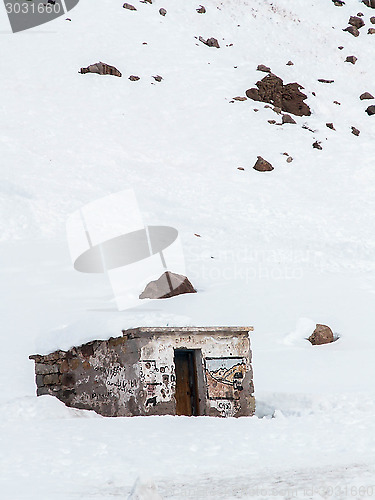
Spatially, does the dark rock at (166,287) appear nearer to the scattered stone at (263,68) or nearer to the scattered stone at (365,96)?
the scattered stone at (263,68)

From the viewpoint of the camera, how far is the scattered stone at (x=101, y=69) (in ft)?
104

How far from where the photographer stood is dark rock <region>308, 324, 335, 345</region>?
15938 millimetres

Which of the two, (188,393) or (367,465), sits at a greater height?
(367,465)

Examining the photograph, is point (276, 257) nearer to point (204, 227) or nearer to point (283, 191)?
point (204, 227)

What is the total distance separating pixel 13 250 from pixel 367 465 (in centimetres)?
1462

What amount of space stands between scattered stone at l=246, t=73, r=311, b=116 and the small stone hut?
76.1ft

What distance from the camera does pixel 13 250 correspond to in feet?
66.0

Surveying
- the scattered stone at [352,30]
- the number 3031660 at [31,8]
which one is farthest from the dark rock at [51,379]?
the scattered stone at [352,30]

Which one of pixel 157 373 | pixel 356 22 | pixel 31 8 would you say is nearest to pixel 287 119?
pixel 356 22

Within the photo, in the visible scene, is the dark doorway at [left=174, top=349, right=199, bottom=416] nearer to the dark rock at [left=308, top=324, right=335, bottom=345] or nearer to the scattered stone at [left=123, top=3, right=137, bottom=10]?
the dark rock at [left=308, top=324, right=335, bottom=345]

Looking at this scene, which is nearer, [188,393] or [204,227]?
[188,393]

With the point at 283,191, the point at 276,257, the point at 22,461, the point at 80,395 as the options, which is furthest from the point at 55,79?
the point at 22,461

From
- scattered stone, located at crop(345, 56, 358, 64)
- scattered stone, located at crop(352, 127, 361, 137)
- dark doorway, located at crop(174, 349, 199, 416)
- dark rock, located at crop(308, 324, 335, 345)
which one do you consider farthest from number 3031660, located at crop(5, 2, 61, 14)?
dark doorway, located at crop(174, 349, 199, 416)

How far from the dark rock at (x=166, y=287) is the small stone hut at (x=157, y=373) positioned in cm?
682
